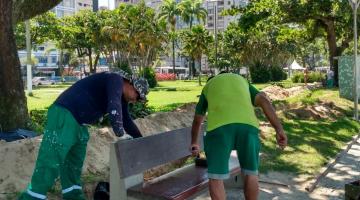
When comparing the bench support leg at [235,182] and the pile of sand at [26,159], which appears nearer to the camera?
the pile of sand at [26,159]

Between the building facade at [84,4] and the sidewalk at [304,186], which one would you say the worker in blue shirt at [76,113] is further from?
the building facade at [84,4]

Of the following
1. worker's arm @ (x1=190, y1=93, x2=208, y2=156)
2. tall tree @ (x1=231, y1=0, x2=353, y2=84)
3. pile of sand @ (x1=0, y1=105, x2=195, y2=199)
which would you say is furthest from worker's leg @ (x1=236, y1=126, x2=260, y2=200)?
tall tree @ (x1=231, y1=0, x2=353, y2=84)

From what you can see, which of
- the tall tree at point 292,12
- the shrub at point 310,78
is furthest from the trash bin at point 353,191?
the shrub at point 310,78

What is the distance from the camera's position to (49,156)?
4.45 m

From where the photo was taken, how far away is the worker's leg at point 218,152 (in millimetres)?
3916

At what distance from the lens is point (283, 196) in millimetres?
6066

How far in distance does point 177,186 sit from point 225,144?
1250 millimetres

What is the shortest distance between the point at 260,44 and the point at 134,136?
189 ft

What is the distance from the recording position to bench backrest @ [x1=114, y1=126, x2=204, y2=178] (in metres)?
4.60

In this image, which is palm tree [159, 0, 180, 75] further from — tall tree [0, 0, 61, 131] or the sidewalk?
the sidewalk

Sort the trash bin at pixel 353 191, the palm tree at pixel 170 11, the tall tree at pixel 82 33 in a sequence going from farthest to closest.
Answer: the palm tree at pixel 170 11 → the tall tree at pixel 82 33 → the trash bin at pixel 353 191

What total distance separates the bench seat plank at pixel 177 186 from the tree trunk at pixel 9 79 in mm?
3766

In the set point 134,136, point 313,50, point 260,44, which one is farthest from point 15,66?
point 313,50

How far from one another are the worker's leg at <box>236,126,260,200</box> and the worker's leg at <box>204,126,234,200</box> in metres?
0.09
